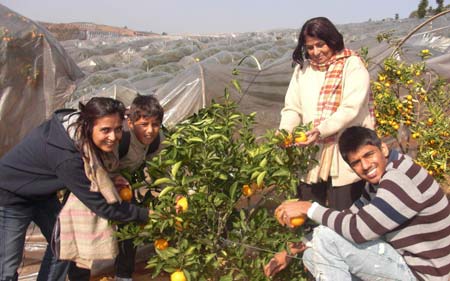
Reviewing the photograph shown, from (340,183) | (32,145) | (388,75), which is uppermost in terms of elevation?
(388,75)

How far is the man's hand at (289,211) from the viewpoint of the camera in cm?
185

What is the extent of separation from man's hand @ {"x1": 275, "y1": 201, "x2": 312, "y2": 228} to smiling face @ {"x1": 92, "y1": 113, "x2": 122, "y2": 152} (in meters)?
0.74

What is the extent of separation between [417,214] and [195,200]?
836 millimetres

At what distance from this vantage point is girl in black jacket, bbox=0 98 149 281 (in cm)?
Result: 190

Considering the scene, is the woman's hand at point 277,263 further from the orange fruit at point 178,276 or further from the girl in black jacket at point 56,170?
the girl in black jacket at point 56,170

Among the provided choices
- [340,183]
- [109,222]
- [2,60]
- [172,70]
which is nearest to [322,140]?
[340,183]

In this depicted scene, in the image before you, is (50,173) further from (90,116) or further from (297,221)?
(297,221)

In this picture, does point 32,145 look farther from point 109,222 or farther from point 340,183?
point 340,183

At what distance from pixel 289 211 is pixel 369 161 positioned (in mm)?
365

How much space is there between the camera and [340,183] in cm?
229

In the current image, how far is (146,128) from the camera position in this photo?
7.20ft

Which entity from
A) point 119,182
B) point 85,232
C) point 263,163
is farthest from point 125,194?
point 263,163

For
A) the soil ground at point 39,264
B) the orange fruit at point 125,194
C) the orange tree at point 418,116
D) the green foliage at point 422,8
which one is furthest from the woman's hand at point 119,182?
the green foliage at point 422,8

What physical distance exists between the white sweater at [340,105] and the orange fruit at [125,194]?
2.94ft
